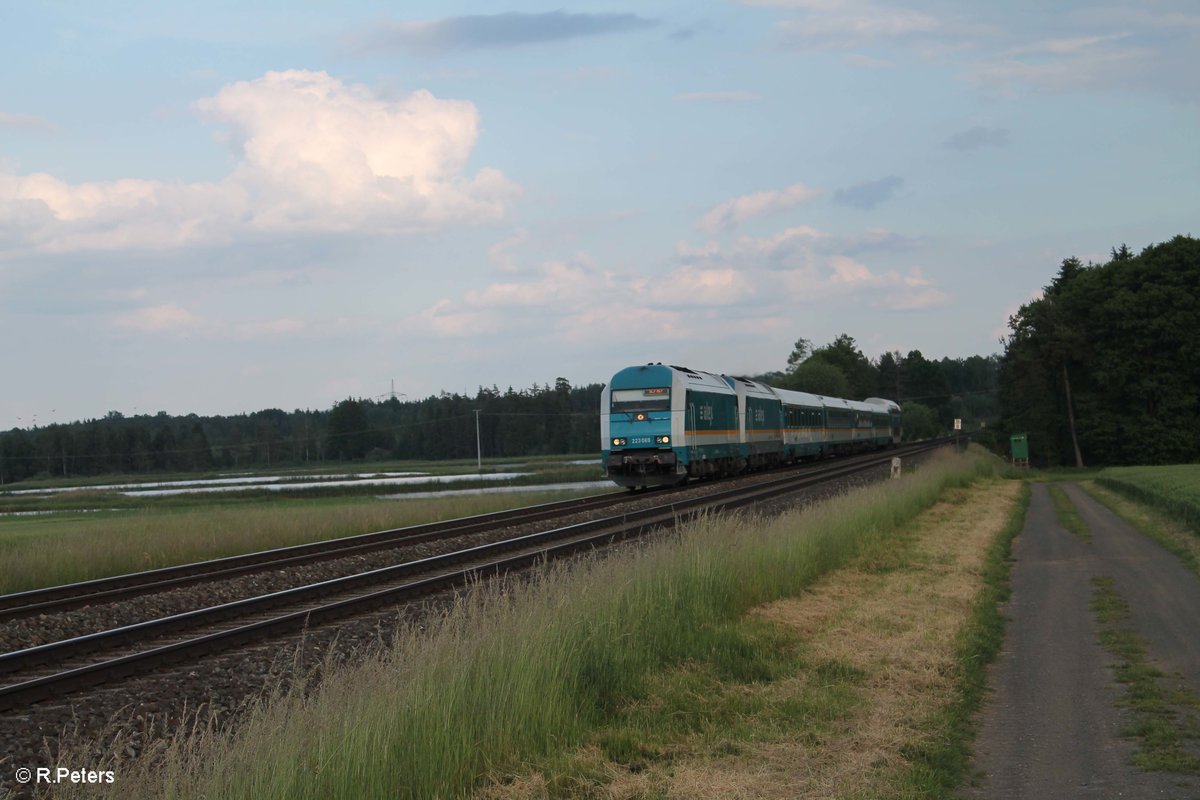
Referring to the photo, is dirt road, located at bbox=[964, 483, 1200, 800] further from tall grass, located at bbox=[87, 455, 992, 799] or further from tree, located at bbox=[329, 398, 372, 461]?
tree, located at bbox=[329, 398, 372, 461]

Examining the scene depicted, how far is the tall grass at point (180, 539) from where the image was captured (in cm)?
1912

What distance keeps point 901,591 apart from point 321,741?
33.3 feet

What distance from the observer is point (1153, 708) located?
27.9 ft

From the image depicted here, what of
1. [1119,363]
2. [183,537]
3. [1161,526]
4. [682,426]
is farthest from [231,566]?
[1119,363]

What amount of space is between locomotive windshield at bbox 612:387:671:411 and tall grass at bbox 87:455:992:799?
20386mm

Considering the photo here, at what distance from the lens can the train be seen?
3394 centimetres

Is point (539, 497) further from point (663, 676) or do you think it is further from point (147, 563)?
point (663, 676)

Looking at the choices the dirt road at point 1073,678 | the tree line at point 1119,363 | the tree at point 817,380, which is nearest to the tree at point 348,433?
the tree at point 817,380

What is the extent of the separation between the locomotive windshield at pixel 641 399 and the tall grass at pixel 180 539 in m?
5.00

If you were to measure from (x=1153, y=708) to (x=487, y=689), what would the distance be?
17.0ft

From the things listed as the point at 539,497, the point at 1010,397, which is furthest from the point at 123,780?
the point at 1010,397

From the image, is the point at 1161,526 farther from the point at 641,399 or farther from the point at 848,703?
the point at 848,703

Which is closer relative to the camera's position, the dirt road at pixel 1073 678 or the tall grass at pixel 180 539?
the dirt road at pixel 1073 678

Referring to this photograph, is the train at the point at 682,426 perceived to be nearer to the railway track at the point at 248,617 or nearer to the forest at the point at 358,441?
the railway track at the point at 248,617
